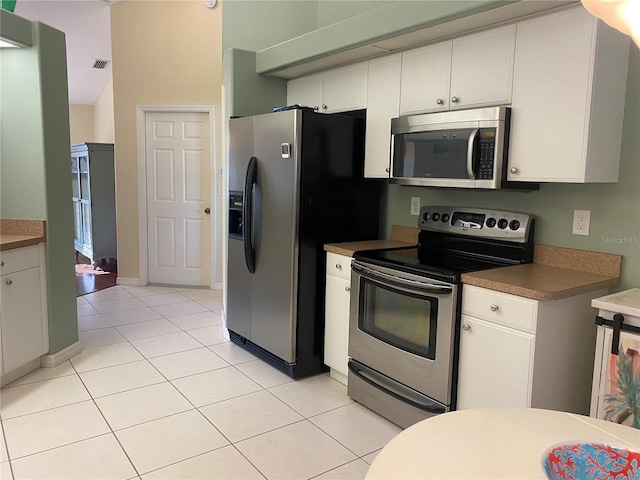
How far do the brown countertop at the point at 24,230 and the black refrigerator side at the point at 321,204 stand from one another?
1681 millimetres

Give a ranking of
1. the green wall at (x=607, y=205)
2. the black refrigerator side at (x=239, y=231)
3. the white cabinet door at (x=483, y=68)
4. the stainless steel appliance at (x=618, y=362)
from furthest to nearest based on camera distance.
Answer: the black refrigerator side at (x=239, y=231) → the white cabinet door at (x=483, y=68) → the green wall at (x=607, y=205) → the stainless steel appliance at (x=618, y=362)

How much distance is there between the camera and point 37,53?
3039 mm

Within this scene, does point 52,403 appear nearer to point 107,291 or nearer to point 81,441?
point 81,441

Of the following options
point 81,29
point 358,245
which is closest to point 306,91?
point 358,245

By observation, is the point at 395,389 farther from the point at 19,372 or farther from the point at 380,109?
the point at 19,372

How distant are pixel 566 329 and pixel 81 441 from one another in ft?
7.62

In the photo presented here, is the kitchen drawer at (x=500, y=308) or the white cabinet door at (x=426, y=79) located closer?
the kitchen drawer at (x=500, y=308)

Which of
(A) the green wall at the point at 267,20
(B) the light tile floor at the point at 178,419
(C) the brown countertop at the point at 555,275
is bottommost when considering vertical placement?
(B) the light tile floor at the point at 178,419

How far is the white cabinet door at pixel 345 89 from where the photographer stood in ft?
10.3

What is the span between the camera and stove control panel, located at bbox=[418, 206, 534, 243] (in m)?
2.53

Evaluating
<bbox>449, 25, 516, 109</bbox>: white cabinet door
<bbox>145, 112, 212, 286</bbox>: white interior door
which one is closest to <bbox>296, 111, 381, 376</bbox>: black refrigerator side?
<bbox>449, 25, 516, 109</bbox>: white cabinet door

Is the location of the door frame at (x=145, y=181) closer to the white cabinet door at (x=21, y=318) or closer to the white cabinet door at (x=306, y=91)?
the white cabinet door at (x=306, y=91)

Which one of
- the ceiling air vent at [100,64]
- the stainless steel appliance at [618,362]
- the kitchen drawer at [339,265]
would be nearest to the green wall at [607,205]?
the stainless steel appliance at [618,362]

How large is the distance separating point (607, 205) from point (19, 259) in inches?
129
